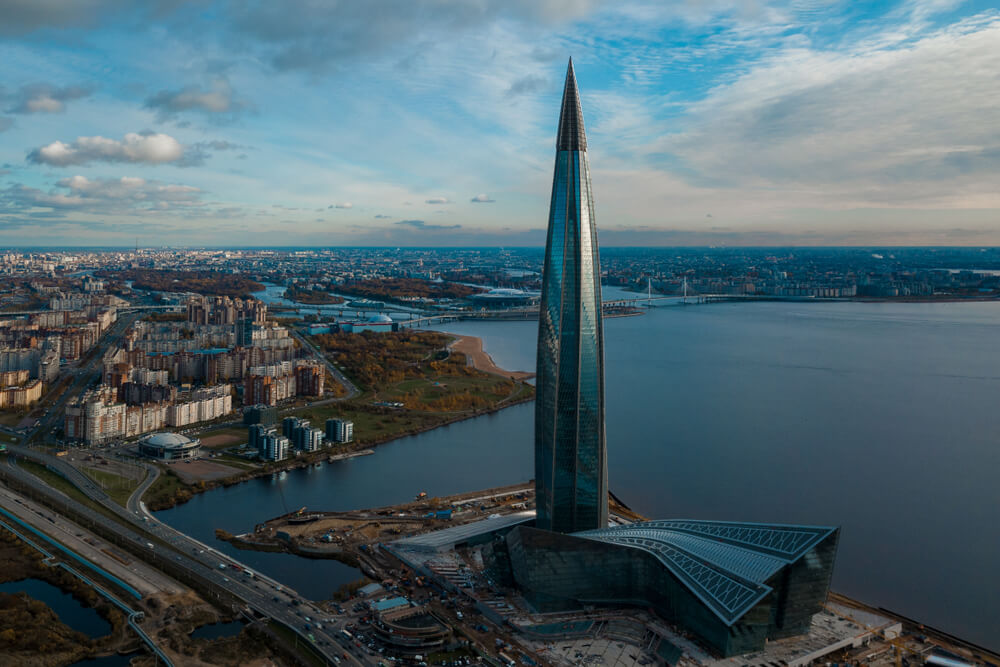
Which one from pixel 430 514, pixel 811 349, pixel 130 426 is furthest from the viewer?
pixel 811 349

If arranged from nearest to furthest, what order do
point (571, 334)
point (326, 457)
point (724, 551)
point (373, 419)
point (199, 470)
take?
point (724, 551)
point (571, 334)
point (199, 470)
point (326, 457)
point (373, 419)

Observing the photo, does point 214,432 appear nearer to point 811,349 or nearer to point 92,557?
point 92,557

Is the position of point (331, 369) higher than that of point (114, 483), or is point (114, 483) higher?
point (331, 369)

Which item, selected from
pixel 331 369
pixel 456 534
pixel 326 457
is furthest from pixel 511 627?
pixel 331 369

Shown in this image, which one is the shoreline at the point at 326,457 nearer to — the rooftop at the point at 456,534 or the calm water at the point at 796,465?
the calm water at the point at 796,465

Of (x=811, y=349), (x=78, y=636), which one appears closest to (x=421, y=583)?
(x=78, y=636)

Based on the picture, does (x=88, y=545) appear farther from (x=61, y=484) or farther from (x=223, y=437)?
(x=223, y=437)

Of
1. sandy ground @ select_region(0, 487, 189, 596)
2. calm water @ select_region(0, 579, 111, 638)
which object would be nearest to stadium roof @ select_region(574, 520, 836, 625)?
sandy ground @ select_region(0, 487, 189, 596)
